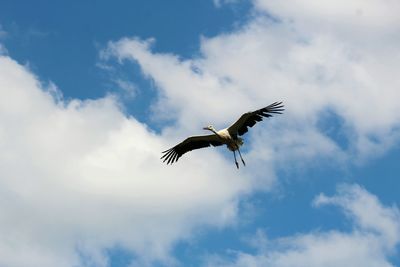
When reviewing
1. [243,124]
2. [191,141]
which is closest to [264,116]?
[243,124]

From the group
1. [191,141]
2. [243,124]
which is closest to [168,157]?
[191,141]

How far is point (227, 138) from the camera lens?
52.9 meters

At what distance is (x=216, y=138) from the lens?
54.0 metres

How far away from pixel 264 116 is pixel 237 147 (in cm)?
279

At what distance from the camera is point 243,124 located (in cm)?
5238

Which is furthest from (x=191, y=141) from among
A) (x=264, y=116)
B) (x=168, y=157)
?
(x=264, y=116)

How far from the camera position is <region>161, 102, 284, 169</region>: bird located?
51344 mm

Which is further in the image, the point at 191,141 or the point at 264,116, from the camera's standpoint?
the point at 191,141

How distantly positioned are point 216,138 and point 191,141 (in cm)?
180

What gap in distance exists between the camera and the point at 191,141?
55.1 meters

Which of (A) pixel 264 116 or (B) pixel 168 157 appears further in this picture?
(B) pixel 168 157

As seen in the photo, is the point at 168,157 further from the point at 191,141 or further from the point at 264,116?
the point at 264,116

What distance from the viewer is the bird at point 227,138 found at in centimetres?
5134
